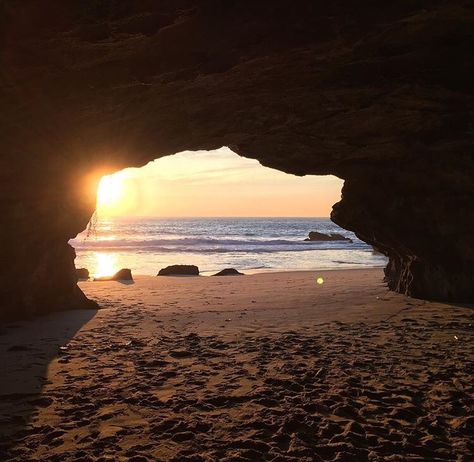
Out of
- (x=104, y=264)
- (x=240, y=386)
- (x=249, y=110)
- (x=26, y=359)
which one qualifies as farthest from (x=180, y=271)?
(x=240, y=386)

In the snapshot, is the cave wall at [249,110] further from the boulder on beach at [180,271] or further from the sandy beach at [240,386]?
the boulder on beach at [180,271]

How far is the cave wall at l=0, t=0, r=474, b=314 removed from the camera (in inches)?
227

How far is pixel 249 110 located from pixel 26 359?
6448 millimetres

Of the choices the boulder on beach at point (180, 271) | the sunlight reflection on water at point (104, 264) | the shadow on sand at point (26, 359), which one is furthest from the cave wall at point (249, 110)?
the sunlight reflection on water at point (104, 264)

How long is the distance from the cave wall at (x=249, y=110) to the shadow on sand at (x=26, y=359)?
105 centimetres

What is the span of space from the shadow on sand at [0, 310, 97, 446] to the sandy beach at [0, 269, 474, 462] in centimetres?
3

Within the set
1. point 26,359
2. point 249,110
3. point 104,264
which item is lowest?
point 104,264

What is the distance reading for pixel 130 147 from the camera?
11.2 meters

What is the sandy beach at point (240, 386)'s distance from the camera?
14.2 ft

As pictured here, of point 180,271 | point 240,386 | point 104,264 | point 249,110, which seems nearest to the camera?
point 240,386

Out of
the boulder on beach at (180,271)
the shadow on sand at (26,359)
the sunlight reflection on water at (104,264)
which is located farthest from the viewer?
the sunlight reflection on water at (104,264)

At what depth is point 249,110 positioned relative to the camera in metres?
9.72

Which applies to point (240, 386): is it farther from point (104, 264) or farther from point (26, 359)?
point (104, 264)

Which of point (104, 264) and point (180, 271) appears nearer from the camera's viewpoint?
point (180, 271)
